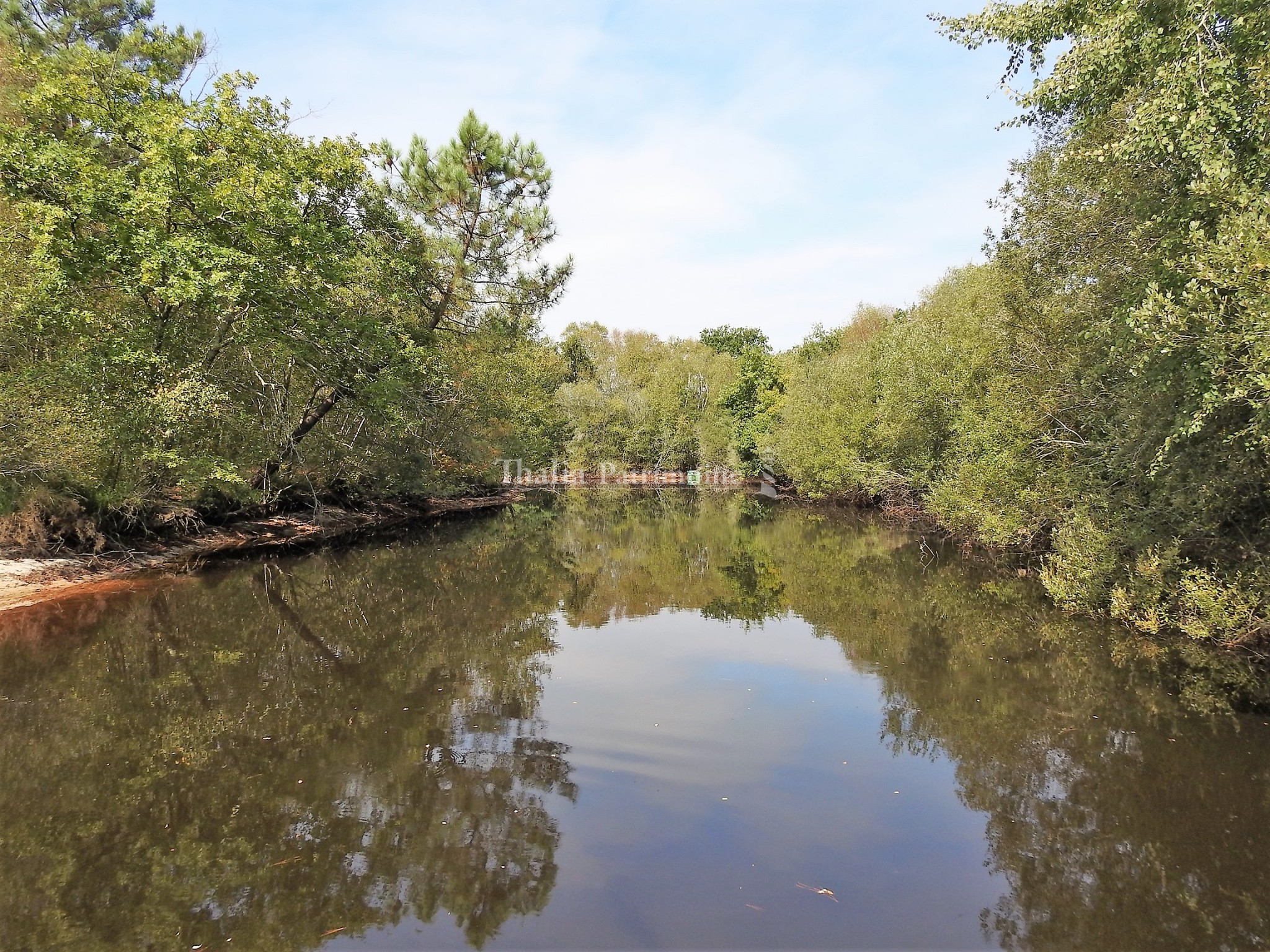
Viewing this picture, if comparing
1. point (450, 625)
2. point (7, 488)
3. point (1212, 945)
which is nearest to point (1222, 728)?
point (1212, 945)

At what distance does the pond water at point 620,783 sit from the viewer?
16.5ft

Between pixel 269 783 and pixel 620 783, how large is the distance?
3.36 meters

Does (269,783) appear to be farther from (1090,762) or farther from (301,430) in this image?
(301,430)

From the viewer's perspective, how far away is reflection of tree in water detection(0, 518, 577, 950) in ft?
16.5

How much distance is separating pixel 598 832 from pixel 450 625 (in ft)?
26.1

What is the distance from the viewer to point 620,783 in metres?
7.14

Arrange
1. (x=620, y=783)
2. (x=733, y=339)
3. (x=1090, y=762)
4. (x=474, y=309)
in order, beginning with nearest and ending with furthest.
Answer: (x=620, y=783), (x=1090, y=762), (x=474, y=309), (x=733, y=339)

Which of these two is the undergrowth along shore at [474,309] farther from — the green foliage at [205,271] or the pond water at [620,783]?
the pond water at [620,783]

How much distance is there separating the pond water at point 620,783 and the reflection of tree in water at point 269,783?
3 centimetres

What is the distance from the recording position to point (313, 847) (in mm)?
5719

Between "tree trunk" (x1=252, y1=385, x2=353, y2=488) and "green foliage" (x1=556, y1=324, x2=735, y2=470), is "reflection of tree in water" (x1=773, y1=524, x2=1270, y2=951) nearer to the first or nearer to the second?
"tree trunk" (x1=252, y1=385, x2=353, y2=488)

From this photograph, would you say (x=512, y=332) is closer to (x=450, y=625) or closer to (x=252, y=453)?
(x=252, y=453)

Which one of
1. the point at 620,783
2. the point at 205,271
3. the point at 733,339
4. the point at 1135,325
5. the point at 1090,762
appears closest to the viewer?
the point at 620,783

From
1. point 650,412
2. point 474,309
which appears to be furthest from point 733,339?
point 474,309
